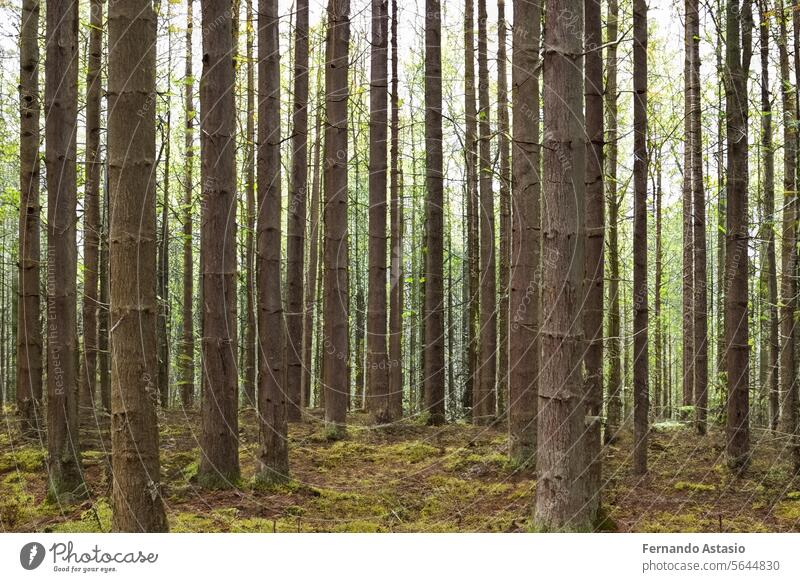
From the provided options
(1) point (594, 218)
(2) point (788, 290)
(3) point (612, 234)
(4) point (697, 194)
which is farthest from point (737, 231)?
(3) point (612, 234)

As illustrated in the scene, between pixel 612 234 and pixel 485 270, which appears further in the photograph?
pixel 485 270

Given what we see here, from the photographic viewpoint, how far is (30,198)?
33.0 ft

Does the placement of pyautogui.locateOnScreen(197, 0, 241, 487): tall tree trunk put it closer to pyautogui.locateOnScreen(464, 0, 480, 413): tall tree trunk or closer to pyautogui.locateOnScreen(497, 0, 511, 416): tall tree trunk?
pyautogui.locateOnScreen(464, 0, 480, 413): tall tree trunk

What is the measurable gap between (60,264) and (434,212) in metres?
8.48

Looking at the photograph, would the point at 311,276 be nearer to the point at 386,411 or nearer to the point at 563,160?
the point at 386,411

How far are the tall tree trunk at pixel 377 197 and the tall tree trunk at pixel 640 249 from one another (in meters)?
5.37

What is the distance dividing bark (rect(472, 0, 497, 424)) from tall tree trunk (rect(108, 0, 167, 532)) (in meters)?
10.1

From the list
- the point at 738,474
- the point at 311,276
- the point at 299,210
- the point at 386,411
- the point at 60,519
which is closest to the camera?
the point at 60,519

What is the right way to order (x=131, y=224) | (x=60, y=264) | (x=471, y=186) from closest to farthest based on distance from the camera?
(x=131, y=224) → (x=60, y=264) → (x=471, y=186)

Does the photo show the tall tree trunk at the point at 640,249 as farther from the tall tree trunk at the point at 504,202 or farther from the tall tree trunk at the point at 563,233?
the tall tree trunk at the point at 504,202

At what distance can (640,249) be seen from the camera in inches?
353

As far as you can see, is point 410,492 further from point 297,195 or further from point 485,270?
point 485,270

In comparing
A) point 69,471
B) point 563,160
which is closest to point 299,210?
point 69,471

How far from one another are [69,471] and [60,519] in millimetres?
702
